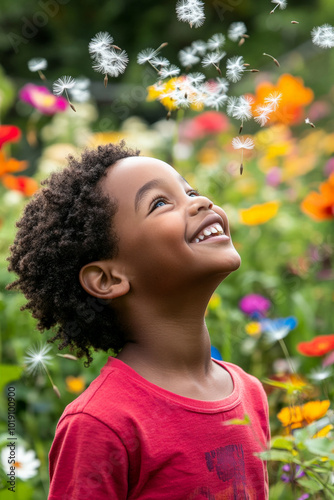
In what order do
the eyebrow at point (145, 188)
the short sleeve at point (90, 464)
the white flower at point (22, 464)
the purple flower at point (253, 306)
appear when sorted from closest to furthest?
the short sleeve at point (90, 464) → the eyebrow at point (145, 188) → the white flower at point (22, 464) → the purple flower at point (253, 306)

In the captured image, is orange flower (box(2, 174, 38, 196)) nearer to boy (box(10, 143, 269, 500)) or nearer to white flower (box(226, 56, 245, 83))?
boy (box(10, 143, 269, 500))

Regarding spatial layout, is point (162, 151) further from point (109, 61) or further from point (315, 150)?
point (109, 61)

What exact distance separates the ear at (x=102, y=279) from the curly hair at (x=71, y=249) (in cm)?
2

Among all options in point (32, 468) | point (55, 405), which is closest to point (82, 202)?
point (32, 468)

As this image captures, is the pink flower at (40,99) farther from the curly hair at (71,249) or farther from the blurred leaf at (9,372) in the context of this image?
the curly hair at (71,249)

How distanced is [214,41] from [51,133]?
2635 millimetres

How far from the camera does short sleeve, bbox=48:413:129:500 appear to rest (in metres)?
0.87

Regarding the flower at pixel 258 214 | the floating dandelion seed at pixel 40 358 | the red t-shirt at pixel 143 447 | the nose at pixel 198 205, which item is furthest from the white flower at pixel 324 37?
the flower at pixel 258 214

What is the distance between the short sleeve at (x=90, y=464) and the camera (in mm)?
874

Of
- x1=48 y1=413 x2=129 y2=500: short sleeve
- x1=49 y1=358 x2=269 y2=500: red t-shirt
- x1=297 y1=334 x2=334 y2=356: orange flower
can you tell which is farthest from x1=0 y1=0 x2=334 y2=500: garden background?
x1=48 y1=413 x2=129 y2=500: short sleeve

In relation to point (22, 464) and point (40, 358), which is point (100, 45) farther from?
point (22, 464)

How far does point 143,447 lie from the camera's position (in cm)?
90

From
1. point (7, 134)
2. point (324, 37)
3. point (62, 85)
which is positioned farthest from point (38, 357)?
point (7, 134)

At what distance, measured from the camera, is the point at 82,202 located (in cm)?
100
